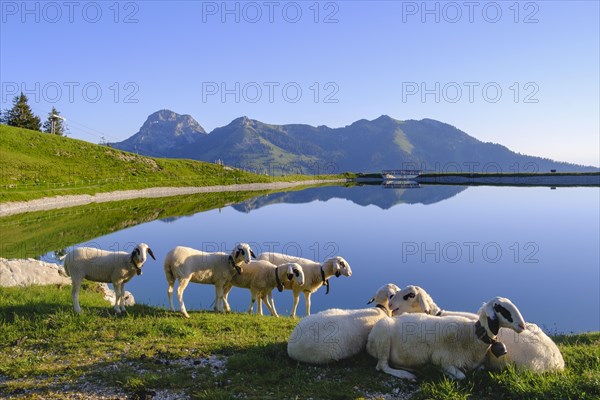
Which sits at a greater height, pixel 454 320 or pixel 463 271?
pixel 454 320

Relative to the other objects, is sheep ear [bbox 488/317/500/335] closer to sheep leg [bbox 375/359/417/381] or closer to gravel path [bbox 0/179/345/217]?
sheep leg [bbox 375/359/417/381]

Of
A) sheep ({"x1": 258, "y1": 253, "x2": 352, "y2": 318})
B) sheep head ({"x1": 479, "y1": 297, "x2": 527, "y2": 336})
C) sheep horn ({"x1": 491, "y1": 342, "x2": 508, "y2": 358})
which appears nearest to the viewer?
sheep head ({"x1": 479, "y1": 297, "x2": 527, "y2": 336})

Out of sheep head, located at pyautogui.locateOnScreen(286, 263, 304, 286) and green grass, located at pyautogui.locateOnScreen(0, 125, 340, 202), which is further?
green grass, located at pyautogui.locateOnScreen(0, 125, 340, 202)

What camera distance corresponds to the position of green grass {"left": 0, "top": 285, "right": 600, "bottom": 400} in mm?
7699

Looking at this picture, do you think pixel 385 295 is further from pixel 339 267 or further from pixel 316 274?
pixel 316 274

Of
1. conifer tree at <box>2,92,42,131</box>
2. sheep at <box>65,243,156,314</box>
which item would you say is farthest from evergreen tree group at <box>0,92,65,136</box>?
sheep at <box>65,243,156,314</box>

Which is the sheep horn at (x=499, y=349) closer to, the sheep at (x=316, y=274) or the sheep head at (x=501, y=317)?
the sheep head at (x=501, y=317)

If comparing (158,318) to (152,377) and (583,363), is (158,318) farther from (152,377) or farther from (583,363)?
(583,363)

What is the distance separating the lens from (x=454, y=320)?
9039mm

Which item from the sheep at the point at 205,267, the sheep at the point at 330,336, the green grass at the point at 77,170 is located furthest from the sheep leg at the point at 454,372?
the green grass at the point at 77,170

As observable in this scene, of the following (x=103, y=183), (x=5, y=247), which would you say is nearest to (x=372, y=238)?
(x=5, y=247)

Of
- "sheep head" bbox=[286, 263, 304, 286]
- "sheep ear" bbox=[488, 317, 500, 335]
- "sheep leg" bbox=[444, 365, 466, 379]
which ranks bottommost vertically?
"sheep leg" bbox=[444, 365, 466, 379]

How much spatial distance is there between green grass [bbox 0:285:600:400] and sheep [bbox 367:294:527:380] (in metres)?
0.31

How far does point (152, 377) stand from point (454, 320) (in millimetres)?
6049
